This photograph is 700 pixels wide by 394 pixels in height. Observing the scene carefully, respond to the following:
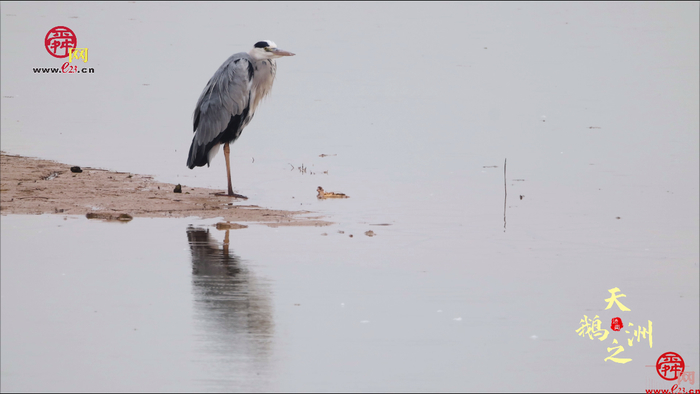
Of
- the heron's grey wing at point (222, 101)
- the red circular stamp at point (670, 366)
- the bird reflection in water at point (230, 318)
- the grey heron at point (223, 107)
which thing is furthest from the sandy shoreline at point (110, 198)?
the red circular stamp at point (670, 366)

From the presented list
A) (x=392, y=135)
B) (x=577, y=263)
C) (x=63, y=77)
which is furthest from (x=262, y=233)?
(x=63, y=77)

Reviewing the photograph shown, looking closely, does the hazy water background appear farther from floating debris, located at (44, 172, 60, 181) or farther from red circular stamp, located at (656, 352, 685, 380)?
floating debris, located at (44, 172, 60, 181)

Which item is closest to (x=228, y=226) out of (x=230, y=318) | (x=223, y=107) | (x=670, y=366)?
(x=223, y=107)

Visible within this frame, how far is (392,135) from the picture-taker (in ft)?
51.5

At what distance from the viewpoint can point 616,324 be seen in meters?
7.29

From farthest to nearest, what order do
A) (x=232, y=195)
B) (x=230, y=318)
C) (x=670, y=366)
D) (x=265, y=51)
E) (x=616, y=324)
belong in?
(x=265, y=51) < (x=232, y=195) < (x=616, y=324) < (x=230, y=318) < (x=670, y=366)

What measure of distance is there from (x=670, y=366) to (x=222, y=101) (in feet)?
24.5

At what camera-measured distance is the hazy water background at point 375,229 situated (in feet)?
21.4

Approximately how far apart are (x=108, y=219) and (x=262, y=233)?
5.39ft

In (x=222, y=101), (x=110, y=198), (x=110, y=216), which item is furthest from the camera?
(x=222, y=101)

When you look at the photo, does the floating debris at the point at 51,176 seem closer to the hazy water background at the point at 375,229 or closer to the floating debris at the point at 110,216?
the hazy water background at the point at 375,229

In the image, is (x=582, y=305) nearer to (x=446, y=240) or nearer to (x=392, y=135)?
(x=446, y=240)

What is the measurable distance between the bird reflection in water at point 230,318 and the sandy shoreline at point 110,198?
1.41 meters

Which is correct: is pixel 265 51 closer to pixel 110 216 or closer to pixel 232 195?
pixel 232 195
